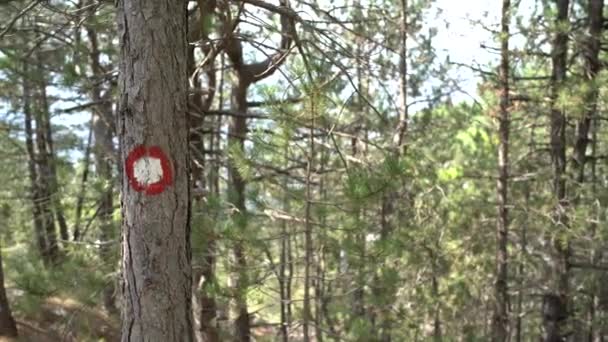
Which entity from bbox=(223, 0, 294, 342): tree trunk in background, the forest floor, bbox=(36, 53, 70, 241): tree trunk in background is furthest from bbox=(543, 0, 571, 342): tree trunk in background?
bbox=(36, 53, 70, 241): tree trunk in background

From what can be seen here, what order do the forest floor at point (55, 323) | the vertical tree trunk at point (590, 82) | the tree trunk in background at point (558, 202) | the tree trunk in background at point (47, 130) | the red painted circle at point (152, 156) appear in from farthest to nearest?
the tree trunk in background at point (558, 202) → the forest floor at point (55, 323) → the vertical tree trunk at point (590, 82) → the tree trunk in background at point (47, 130) → the red painted circle at point (152, 156)

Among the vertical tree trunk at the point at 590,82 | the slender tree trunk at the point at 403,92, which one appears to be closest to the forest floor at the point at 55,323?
the slender tree trunk at the point at 403,92

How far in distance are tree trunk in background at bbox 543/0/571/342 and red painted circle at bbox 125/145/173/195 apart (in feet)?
22.2

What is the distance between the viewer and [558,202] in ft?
26.9

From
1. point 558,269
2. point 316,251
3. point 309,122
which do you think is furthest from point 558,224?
point 309,122

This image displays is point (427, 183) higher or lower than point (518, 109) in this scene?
lower

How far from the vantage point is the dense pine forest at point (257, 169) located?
8.39 ft

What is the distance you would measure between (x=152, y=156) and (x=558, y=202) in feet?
22.5

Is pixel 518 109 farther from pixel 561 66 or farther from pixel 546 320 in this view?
pixel 546 320

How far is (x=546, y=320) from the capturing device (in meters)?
9.25

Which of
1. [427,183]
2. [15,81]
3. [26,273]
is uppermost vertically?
[15,81]

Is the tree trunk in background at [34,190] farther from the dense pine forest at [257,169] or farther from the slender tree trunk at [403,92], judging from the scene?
the slender tree trunk at [403,92]

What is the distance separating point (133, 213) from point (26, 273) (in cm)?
399

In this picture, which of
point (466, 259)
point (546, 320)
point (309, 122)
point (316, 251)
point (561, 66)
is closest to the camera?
point (309, 122)
